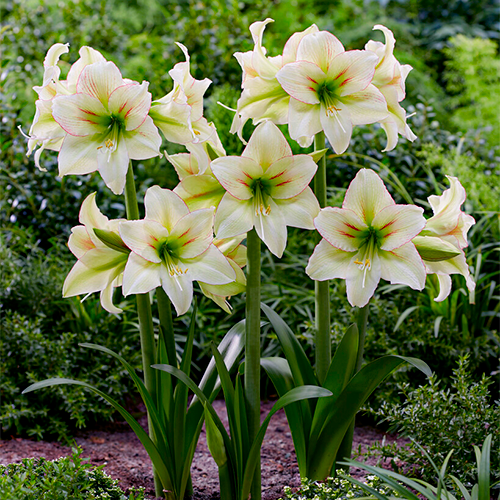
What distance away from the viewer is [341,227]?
135 centimetres

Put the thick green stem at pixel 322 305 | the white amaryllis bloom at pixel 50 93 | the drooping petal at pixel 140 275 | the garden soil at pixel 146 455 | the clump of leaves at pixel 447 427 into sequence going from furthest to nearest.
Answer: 1. the garden soil at pixel 146 455
2. the clump of leaves at pixel 447 427
3. the thick green stem at pixel 322 305
4. the white amaryllis bloom at pixel 50 93
5. the drooping petal at pixel 140 275

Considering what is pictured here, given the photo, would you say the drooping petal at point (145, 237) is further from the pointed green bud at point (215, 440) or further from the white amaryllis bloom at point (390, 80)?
the white amaryllis bloom at point (390, 80)

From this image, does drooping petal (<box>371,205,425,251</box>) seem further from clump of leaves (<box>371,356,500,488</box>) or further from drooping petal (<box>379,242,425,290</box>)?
clump of leaves (<box>371,356,500,488</box>)

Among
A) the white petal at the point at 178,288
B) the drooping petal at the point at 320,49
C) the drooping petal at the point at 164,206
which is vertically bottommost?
the white petal at the point at 178,288

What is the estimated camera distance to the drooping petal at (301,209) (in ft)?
4.38

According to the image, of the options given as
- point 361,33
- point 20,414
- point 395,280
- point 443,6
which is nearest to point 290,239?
point 20,414

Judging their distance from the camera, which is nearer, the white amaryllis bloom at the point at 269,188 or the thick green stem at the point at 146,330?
the white amaryllis bloom at the point at 269,188

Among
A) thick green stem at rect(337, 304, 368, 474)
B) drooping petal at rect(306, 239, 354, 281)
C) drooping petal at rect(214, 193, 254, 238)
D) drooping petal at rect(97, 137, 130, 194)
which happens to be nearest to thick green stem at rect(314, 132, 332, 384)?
thick green stem at rect(337, 304, 368, 474)

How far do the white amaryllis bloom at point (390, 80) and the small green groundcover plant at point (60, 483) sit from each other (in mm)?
1167

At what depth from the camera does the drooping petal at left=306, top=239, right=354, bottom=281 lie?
53.5 inches

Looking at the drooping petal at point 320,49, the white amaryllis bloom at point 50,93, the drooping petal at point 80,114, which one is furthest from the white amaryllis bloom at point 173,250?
the drooping petal at point 320,49

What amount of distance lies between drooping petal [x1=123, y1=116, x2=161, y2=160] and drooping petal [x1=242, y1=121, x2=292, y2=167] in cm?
21

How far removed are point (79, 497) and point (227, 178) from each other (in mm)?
864

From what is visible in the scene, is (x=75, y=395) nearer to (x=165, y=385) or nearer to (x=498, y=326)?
(x=165, y=385)
